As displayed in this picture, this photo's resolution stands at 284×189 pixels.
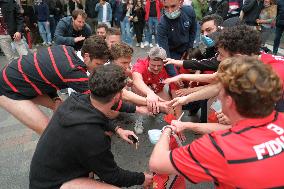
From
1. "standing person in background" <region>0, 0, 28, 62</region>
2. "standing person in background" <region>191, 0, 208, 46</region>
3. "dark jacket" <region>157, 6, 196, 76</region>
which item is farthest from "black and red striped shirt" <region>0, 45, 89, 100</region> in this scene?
"standing person in background" <region>191, 0, 208, 46</region>

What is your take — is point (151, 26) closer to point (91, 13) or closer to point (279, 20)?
point (91, 13)

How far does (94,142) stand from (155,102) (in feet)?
3.82

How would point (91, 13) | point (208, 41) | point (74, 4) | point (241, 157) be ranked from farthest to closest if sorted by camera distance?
1. point (74, 4)
2. point (91, 13)
3. point (208, 41)
4. point (241, 157)

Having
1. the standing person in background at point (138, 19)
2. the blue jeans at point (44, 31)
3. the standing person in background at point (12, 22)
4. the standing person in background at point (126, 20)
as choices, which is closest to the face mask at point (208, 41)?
the standing person in background at point (12, 22)

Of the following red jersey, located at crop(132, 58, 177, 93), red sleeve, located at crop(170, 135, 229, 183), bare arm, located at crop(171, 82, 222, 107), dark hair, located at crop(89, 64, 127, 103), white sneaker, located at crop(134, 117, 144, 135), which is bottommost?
white sneaker, located at crop(134, 117, 144, 135)

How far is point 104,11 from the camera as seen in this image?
9539 millimetres

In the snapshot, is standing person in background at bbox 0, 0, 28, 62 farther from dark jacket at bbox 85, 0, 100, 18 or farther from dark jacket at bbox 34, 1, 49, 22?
dark jacket at bbox 85, 0, 100, 18

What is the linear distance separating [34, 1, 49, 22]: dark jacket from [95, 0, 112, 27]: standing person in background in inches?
56.8

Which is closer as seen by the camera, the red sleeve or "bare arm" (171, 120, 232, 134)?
the red sleeve

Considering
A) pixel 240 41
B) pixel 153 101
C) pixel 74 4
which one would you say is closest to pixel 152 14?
pixel 74 4

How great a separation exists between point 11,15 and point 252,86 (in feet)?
14.8

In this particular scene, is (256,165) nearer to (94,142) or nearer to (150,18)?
(94,142)

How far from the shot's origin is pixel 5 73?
2.98 metres

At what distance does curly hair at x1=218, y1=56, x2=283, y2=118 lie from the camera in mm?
1429
